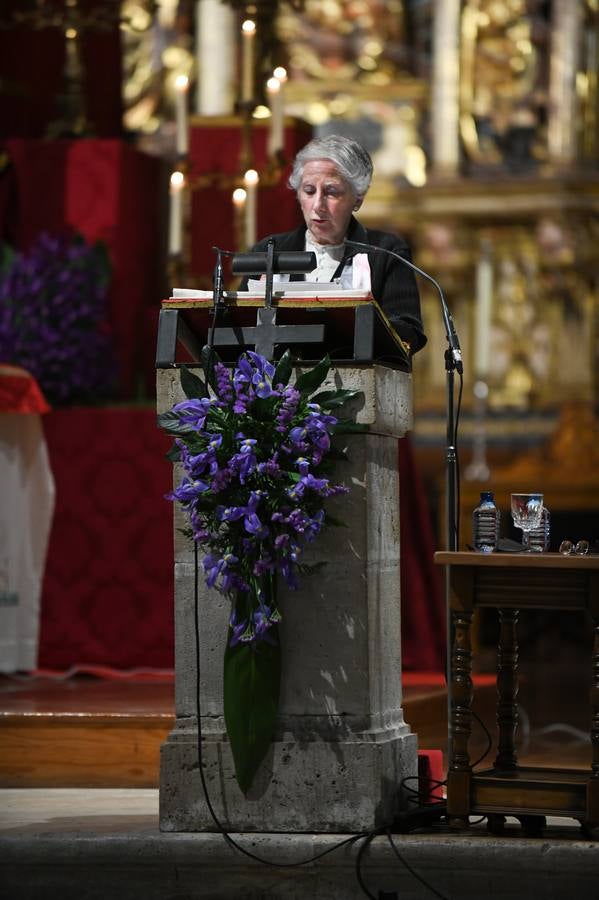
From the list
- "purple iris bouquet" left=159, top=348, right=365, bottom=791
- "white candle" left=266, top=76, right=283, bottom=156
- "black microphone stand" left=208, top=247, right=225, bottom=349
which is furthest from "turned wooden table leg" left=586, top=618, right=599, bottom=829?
"white candle" left=266, top=76, right=283, bottom=156

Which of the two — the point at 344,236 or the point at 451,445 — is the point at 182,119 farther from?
the point at 451,445

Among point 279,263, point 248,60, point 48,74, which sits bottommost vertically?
point 279,263

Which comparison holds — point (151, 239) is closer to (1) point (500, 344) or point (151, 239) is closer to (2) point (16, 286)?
(2) point (16, 286)

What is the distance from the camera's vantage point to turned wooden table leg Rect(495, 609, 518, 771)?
416cm

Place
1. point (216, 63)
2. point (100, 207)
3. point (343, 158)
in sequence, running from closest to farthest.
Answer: point (343, 158), point (100, 207), point (216, 63)

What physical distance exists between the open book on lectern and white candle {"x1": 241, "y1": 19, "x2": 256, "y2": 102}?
235 cm

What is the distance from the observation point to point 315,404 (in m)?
3.83

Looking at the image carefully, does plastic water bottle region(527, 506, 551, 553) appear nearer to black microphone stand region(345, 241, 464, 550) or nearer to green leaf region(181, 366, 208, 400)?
black microphone stand region(345, 241, 464, 550)

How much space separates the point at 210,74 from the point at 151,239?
7.64ft

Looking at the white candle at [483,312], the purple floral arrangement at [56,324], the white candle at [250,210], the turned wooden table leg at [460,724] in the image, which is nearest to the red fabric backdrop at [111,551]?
the purple floral arrangement at [56,324]

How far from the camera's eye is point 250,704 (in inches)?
153

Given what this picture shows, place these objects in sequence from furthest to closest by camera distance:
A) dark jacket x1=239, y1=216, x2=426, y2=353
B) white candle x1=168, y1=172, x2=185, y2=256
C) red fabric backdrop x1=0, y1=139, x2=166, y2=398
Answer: red fabric backdrop x1=0, y1=139, x2=166, y2=398, white candle x1=168, y1=172, x2=185, y2=256, dark jacket x1=239, y1=216, x2=426, y2=353

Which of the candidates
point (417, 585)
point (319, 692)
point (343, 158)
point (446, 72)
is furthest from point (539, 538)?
point (446, 72)

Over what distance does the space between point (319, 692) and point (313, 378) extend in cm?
67
